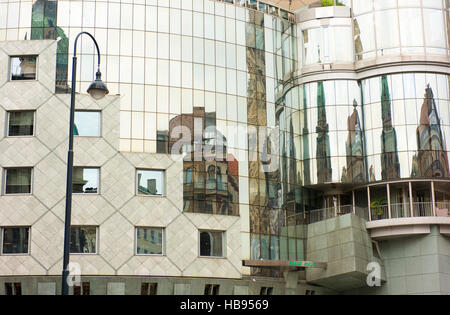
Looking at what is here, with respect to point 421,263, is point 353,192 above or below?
above

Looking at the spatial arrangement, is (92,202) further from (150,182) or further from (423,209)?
(423,209)

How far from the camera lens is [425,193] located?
47219 mm

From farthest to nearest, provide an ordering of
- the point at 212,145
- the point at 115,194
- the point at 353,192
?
the point at 353,192, the point at 212,145, the point at 115,194

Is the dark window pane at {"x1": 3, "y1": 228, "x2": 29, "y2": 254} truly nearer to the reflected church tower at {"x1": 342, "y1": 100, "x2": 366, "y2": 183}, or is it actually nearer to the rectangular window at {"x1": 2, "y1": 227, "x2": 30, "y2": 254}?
the rectangular window at {"x1": 2, "y1": 227, "x2": 30, "y2": 254}

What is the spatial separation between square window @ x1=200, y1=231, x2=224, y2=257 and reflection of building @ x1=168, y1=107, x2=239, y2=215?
1342 millimetres

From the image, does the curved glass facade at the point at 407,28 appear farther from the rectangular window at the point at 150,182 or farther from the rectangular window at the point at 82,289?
the rectangular window at the point at 82,289

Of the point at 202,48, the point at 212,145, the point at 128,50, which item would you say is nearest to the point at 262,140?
the point at 212,145

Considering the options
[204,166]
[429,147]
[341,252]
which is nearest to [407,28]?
[429,147]

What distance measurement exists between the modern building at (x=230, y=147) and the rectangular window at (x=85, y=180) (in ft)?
0.26

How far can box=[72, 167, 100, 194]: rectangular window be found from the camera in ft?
136

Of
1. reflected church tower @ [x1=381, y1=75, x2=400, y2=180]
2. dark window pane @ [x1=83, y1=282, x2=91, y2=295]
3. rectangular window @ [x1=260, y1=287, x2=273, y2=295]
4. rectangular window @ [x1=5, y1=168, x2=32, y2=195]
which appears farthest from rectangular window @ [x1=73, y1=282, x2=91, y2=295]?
reflected church tower @ [x1=381, y1=75, x2=400, y2=180]

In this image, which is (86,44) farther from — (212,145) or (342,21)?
(342,21)

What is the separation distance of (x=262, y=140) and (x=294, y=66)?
6.38 metres

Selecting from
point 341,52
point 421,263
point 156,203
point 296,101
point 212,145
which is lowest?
point 421,263
